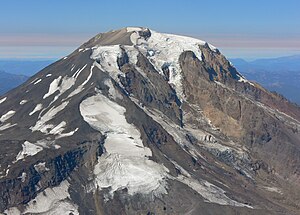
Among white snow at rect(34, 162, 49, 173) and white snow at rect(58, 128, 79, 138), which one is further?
white snow at rect(58, 128, 79, 138)

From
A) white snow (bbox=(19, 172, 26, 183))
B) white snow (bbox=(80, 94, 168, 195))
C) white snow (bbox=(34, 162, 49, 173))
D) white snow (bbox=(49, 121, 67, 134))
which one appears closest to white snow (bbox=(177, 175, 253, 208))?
white snow (bbox=(80, 94, 168, 195))

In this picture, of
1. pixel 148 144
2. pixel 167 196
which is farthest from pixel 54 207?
pixel 148 144

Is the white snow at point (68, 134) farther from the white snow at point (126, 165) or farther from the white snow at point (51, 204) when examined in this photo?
the white snow at point (51, 204)

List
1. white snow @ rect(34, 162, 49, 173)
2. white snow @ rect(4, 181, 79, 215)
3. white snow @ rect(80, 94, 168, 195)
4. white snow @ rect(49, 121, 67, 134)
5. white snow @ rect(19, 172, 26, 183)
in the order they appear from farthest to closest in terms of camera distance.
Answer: white snow @ rect(49, 121, 67, 134)
white snow @ rect(80, 94, 168, 195)
white snow @ rect(34, 162, 49, 173)
white snow @ rect(19, 172, 26, 183)
white snow @ rect(4, 181, 79, 215)

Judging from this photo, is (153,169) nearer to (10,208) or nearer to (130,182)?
(130,182)

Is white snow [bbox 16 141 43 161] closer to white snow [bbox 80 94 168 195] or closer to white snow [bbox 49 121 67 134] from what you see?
white snow [bbox 49 121 67 134]

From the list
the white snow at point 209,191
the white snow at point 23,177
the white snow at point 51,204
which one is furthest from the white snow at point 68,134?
the white snow at point 209,191

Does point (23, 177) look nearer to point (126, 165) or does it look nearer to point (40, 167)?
point (40, 167)
